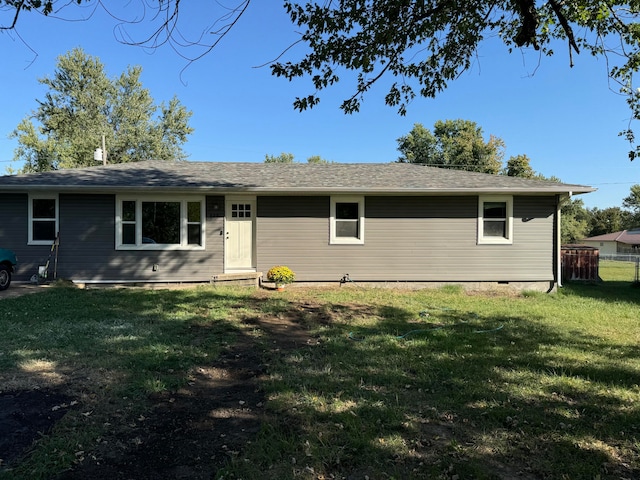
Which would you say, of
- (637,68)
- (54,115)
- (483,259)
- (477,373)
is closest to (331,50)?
(477,373)

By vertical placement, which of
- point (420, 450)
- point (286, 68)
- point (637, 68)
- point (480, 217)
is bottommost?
point (420, 450)

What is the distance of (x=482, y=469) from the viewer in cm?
255

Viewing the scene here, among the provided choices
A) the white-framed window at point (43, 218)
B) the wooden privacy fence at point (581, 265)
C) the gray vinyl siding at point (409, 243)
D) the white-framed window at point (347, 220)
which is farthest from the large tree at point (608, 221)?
the white-framed window at point (43, 218)

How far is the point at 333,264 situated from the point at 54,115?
2771cm

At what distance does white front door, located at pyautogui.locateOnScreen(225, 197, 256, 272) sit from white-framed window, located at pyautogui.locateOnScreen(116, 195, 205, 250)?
748mm

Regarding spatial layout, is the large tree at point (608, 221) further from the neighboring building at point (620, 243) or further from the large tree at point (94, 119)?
the large tree at point (94, 119)

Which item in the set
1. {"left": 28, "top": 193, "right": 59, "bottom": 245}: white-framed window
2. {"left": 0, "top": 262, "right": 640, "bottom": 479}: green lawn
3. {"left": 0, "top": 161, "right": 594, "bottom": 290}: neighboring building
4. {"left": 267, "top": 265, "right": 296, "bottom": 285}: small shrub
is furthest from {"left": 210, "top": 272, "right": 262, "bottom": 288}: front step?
{"left": 28, "top": 193, "right": 59, "bottom": 245}: white-framed window

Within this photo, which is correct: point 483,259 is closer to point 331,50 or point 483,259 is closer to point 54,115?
point 331,50

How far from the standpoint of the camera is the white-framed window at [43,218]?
32.5 feet

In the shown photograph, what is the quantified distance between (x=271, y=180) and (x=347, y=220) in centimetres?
236

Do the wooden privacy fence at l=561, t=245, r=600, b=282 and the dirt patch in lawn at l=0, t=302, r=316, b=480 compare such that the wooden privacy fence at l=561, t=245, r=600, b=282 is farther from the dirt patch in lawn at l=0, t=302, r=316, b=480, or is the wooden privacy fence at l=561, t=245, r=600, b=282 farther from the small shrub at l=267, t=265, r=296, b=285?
the dirt patch in lawn at l=0, t=302, r=316, b=480

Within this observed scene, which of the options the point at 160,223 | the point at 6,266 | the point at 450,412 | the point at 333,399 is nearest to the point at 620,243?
the point at 160,223

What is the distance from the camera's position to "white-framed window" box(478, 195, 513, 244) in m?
10.6

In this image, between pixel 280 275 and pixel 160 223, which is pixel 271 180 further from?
pixel 160 223
